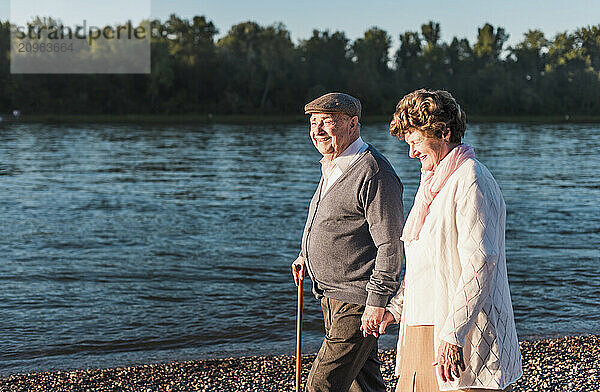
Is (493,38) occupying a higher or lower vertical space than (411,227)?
higher

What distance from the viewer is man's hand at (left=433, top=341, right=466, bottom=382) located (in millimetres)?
3006

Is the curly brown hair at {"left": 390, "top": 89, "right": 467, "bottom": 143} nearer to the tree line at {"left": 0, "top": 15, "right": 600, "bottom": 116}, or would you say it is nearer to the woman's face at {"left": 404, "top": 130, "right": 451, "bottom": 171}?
the woman's face at {"left": 404, "top": 130, "right": 451, "bottom": 171}

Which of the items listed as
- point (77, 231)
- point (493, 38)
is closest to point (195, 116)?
point (493, 38)

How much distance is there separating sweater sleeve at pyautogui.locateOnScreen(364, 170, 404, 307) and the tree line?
91649 millimetres

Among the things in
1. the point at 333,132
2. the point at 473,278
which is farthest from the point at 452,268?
the point at 333,132

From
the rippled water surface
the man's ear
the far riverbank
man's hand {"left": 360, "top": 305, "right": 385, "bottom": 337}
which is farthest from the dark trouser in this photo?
the far riverbank

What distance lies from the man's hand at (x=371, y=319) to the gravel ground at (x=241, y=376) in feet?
6.87

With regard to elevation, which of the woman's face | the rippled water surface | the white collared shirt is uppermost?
the woman's face

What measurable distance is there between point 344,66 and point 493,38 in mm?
30203

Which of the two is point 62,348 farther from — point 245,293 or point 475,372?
point 475,372

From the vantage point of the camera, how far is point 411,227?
3.22 meters

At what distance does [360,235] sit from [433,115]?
940 mm

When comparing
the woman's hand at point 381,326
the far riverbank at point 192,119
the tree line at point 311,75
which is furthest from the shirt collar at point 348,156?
the tree line at point 311,75

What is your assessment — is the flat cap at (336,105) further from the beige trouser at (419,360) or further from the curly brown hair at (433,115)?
the beige trouser at (419,360)
